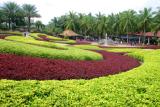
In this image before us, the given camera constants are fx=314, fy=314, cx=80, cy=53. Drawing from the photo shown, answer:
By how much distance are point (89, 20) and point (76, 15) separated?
453 cm

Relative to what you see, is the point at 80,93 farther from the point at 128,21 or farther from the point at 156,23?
the point at 128,21

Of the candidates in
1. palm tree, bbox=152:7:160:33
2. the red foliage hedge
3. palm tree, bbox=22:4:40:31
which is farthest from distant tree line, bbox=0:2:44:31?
the red foliage hedge

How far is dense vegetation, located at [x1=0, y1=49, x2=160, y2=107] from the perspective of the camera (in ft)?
24.5

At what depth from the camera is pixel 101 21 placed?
84688 millimetres

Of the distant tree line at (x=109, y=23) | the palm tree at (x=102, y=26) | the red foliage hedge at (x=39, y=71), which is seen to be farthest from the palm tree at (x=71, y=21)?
the red foliage hedge at (x=39, y=71)

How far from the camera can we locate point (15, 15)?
3241 inches

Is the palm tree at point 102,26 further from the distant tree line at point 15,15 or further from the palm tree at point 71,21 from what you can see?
the distant tree line at point 15,15

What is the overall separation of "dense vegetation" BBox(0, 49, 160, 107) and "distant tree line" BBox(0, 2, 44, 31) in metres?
71.5

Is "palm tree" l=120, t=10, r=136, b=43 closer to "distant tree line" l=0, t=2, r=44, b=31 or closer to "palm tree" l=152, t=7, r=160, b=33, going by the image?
"palm tree" l=152, t=7, r=160, b=33

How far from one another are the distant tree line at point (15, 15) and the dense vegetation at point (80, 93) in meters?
71.5

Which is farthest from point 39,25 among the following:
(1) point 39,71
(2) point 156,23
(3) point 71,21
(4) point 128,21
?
(1) point 39,71

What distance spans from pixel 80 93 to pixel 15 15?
76723mm

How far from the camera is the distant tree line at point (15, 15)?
81.4 metres

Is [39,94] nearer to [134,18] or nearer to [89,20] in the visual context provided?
[134,18]
